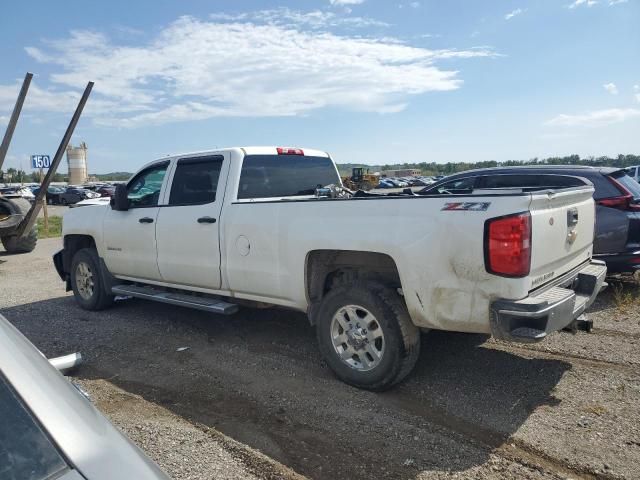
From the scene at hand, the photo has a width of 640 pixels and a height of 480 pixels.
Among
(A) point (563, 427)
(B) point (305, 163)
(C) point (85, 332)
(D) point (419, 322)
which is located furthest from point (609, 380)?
(C) point (85, 332)

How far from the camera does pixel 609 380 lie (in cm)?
419

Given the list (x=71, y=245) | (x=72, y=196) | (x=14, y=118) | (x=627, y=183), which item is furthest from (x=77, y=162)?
(x=627, y=183)

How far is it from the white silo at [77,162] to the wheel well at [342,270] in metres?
83.2

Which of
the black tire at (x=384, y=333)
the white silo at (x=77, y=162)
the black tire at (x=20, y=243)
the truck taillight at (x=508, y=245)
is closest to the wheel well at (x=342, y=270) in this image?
the black tire at (x=384, y=333)

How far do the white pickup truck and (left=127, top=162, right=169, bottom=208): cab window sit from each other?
2 cm

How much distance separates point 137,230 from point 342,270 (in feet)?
9.24

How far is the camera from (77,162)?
80.1 metres

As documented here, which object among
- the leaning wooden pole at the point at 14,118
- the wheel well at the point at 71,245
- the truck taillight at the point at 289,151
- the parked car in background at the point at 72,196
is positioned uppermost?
the leaning wooden pole at the point at 14,118

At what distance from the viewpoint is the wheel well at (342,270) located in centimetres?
415

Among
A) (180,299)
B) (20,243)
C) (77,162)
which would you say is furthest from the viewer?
(77,162)

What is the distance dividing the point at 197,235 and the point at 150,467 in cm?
397

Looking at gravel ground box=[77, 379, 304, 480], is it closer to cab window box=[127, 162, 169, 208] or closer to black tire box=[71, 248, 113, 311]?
cab window box=[127, 162, 169, 208]

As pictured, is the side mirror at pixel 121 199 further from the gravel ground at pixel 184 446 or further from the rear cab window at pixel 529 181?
the rear cab window at pixel 529 181

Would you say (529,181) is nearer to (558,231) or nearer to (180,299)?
(558,231)
